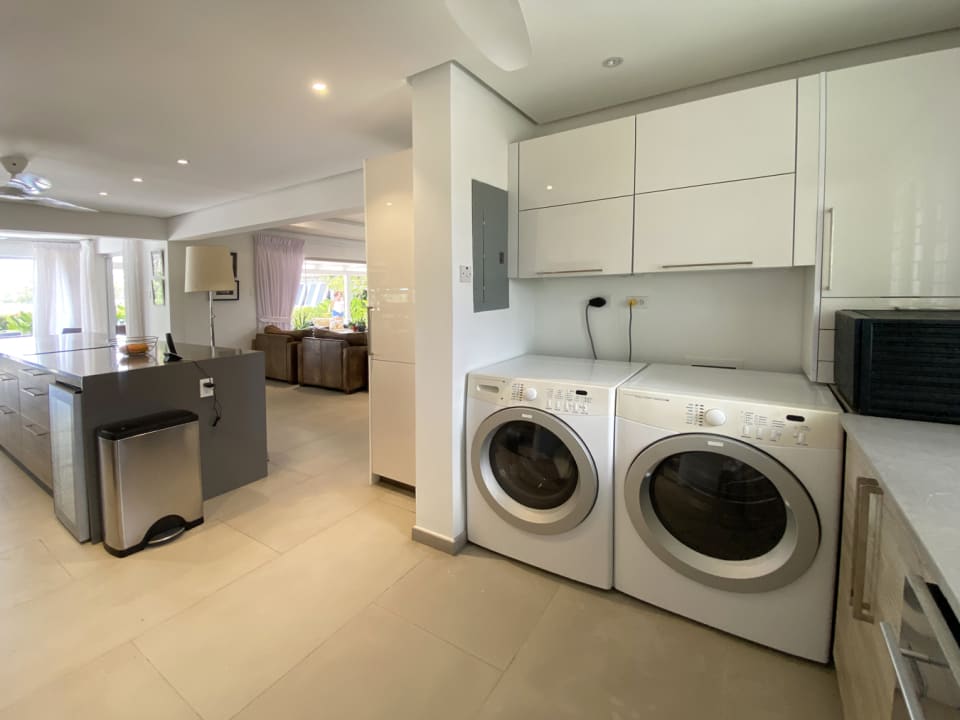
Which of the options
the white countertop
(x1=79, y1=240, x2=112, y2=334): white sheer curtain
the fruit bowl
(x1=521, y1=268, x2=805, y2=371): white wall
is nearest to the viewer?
the white countertop

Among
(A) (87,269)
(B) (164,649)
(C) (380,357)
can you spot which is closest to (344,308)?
(A) (87,269)

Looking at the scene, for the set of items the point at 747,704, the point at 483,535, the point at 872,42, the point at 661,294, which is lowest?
the point at 747,704

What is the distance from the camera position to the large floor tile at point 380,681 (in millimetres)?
1360

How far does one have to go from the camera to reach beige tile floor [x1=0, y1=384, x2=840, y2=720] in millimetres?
1387

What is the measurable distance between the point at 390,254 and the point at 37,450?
2.58 m

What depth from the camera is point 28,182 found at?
3318 mm

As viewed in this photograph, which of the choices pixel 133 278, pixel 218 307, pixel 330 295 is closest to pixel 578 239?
pixel 218 307

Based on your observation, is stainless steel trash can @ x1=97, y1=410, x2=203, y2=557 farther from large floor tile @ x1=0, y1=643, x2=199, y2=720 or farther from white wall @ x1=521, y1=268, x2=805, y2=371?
white wall @ x1=521, y1=268, x2=805, y2=371

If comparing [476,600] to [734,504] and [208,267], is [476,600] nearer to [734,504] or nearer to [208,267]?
[734,504]

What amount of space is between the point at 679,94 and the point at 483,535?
8.18ft

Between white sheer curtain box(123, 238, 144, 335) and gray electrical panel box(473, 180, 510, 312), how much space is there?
294 inches

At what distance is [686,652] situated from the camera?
1.58m

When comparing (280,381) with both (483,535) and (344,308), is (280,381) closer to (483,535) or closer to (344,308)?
(344,308)

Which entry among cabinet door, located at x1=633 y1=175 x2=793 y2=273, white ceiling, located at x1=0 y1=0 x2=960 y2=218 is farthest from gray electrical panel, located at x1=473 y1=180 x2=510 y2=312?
cabinet door, located at x1=633 y1=175 x2=793 y2=273
